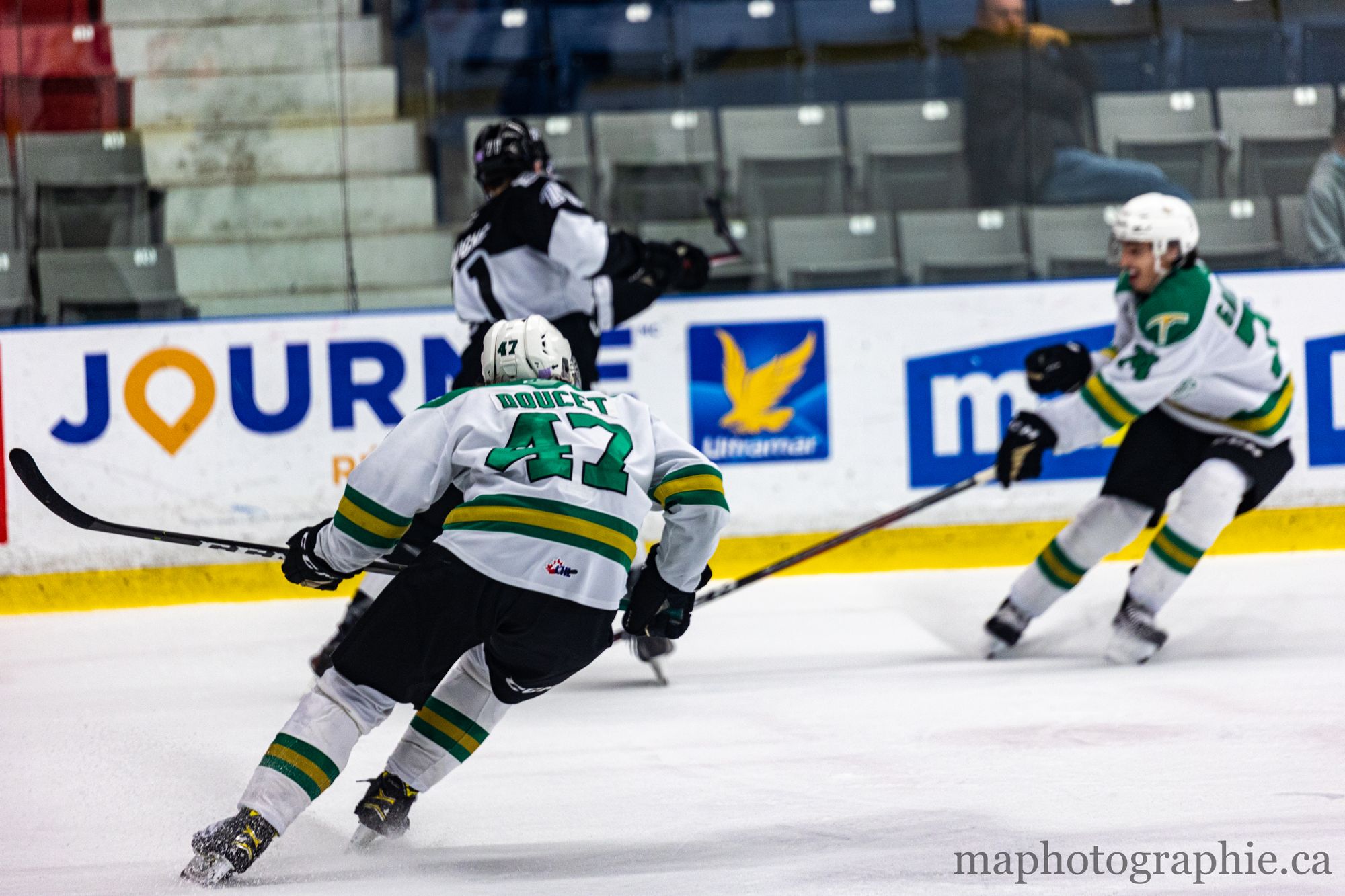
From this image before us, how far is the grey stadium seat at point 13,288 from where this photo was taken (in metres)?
4.83

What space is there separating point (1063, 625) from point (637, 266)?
4.83ft

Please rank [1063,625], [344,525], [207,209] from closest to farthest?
[344,525] < [1063,625] < [207,209]

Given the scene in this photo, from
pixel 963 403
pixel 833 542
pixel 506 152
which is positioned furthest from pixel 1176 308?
pixel 506 152

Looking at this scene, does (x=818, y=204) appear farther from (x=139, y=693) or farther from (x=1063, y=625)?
(x=139, y=693)

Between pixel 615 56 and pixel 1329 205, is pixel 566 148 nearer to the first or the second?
pixel 615 56

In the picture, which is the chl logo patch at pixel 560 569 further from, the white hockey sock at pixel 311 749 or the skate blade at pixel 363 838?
the skate blade at pixel 363 838

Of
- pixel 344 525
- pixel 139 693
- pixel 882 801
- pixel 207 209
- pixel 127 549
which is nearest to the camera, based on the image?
pixel 344 525

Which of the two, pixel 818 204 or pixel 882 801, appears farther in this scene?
pixel 818 204

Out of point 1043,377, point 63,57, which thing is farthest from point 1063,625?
point 63,57

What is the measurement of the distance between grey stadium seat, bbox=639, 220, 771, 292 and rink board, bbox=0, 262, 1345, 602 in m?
0.28

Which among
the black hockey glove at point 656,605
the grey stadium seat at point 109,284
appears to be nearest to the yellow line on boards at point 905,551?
the grey stadium seat at point 109,284

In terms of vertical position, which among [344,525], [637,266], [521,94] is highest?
[521,94]

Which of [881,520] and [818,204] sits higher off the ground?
[818,204]

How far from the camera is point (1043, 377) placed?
372cm
